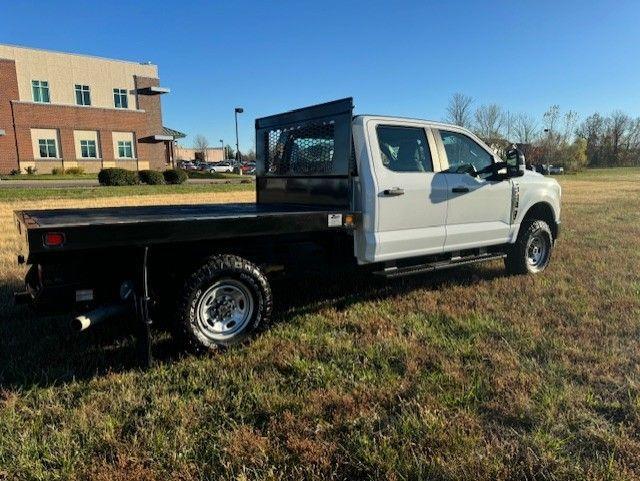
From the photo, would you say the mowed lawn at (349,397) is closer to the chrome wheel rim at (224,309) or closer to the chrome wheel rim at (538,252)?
the chrome wheel rim at (224,309)

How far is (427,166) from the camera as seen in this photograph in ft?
19.1

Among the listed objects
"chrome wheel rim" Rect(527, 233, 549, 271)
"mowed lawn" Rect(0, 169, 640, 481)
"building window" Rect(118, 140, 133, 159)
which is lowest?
"mowed lawn" Rect(0, 169, 640, 481)

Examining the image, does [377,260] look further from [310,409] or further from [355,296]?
[310,409]

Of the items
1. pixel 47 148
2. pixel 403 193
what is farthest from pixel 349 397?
pixel 47 148

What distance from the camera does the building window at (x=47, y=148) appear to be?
44562 mm

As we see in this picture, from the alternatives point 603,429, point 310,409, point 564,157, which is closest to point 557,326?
point 603,429

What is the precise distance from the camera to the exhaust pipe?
3.68m

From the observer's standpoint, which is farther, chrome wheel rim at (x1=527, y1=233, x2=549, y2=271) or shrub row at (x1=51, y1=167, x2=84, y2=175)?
shrub row at (x1=51, y1=167, x2=84, y2=175)

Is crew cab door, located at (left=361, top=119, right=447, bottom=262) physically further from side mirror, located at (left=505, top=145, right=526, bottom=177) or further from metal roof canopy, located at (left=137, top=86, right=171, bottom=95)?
metal roof canopy, located at (left=137, top=86, right=171, bottom=95)

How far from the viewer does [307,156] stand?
586 cm

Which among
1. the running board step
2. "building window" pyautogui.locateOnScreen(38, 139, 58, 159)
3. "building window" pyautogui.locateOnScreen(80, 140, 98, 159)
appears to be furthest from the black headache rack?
"building window" pyautogui.locateOnScreen(80, 140, 98, 159)

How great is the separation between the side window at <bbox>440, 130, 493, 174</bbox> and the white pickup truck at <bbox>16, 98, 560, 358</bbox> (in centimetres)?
2

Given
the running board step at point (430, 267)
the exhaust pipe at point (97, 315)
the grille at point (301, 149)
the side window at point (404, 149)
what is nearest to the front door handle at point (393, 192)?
the side window at point (404, 149)

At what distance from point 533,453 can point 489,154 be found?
440 cm
